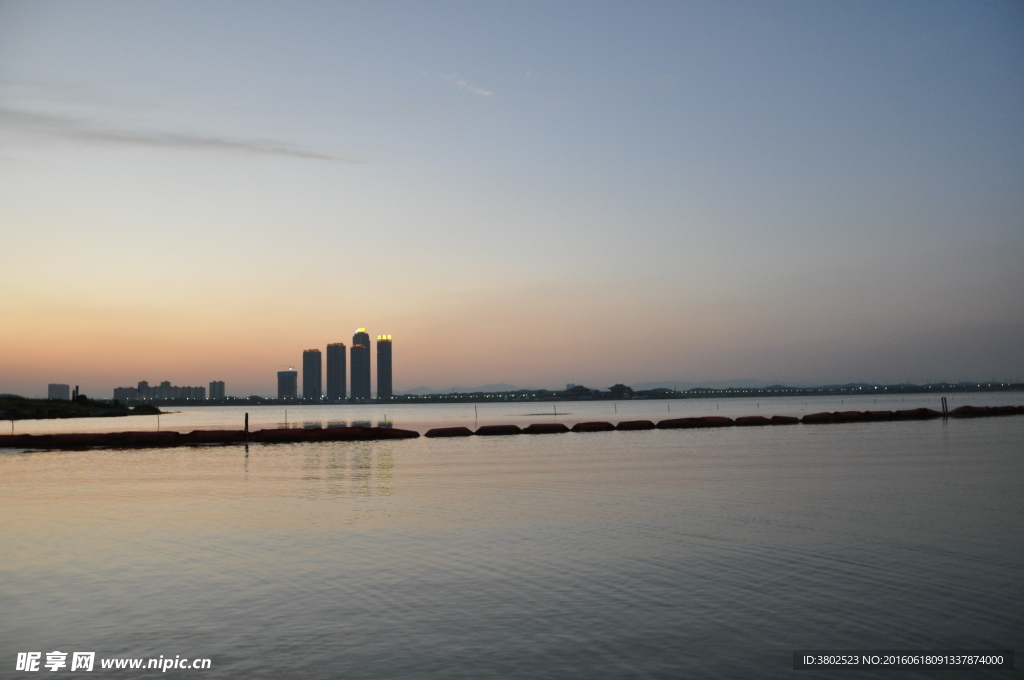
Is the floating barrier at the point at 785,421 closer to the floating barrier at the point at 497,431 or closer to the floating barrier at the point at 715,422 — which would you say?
the floating barrier at the point at 715,422

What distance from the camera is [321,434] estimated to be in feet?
236

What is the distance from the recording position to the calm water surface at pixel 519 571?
11406mm

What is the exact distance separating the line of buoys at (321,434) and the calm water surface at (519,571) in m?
30.7

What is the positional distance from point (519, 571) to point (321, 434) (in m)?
58.5

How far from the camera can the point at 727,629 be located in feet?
39.7

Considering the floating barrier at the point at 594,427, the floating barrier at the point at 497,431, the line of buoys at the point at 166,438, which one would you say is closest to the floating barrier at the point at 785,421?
the floating barrier at the point at 594,427

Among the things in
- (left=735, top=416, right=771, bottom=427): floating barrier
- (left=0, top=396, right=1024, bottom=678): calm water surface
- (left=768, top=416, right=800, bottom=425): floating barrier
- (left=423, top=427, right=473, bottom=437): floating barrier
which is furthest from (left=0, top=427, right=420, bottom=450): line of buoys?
(left=768, top=416, right=800, bottom=425): floating barrier

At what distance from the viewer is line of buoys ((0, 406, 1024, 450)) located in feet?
210

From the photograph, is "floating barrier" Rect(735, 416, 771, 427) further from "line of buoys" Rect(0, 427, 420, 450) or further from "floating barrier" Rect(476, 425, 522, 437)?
"line of buoys" Rect(0, 427, 420, 450)

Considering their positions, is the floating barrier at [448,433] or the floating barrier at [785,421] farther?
the floating barrier at [785,421]

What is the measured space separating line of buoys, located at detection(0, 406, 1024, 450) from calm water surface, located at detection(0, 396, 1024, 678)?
1209 inches

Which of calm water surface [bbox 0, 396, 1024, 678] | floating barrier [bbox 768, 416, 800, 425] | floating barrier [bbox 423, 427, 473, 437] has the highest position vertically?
calm water surface [bbox 0, 396, 1024, 678]

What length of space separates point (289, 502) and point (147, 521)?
5376 mm

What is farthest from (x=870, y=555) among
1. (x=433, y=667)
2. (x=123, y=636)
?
(x=123, y=636)
